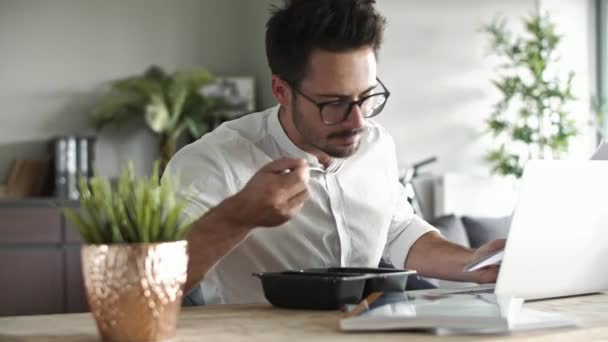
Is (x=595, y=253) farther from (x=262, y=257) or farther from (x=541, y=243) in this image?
(x=262, y=257)

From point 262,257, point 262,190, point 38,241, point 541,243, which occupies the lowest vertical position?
point 38,241

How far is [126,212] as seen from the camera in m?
1.25

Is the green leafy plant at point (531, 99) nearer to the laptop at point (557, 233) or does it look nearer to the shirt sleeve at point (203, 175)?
the shirt sleeve at point (203, 175)

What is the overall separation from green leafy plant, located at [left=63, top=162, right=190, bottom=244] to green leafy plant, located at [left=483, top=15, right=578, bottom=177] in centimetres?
458

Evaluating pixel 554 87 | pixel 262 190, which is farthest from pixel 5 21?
pixel 262 190

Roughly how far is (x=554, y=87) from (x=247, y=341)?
190 inches

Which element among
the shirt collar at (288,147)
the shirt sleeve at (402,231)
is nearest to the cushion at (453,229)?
the shirt sleeve at (402,231)

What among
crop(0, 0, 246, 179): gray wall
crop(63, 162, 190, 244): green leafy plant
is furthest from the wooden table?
crop(0, 0, 246, 179): gray wall

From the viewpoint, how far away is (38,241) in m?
5.37

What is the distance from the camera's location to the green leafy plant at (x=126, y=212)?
1.24 meters

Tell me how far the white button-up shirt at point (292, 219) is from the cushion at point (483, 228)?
236cm

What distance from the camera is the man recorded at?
207cm

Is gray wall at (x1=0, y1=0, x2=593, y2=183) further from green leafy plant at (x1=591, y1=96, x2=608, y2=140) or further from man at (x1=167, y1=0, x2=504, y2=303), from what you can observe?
man at (x1=167, y1=0, x2=504, y2=303)

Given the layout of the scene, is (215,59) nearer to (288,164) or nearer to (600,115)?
(600,115)
